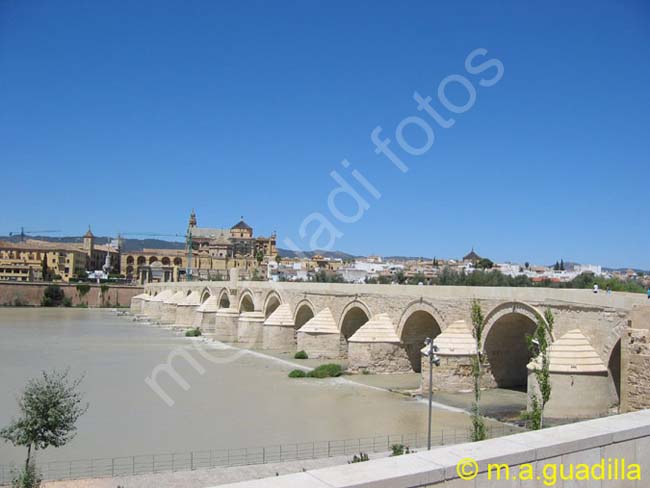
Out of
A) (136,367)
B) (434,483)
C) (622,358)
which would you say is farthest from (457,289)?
(434,483)

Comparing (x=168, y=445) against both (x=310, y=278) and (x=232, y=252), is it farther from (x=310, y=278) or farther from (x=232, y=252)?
(x=232, y=252)

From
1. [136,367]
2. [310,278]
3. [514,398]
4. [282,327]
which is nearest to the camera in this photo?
[514,398]

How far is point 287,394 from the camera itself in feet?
52.0

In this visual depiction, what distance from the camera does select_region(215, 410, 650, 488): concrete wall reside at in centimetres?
265

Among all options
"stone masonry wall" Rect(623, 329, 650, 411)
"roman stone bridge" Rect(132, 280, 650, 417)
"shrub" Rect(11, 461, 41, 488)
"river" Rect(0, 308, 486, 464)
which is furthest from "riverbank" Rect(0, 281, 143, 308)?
"stone masonry wall" Rect(623, 329, 650, 411)

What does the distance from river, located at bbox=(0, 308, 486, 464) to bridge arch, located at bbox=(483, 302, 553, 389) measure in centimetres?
289

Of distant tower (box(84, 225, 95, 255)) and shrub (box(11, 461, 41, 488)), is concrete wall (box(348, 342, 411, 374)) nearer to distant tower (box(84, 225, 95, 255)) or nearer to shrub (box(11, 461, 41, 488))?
shrub (box(11, 461, 41, 488))

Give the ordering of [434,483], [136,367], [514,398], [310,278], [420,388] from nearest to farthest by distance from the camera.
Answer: [434,483]
[514,398]
[420,388]
[136,367]
[310,278]

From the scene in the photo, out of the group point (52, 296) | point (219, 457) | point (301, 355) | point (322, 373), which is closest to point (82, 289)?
point (52, 296)

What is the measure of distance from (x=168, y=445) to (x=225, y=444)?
0.98 metres

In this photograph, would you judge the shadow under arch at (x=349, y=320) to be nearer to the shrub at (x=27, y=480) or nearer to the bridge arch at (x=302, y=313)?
the bridge arch at (x=302, y=313)

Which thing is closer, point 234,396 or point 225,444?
point 225,444

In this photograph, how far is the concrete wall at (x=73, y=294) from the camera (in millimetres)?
57688

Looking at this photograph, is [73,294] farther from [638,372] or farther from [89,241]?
→ [638,372]
